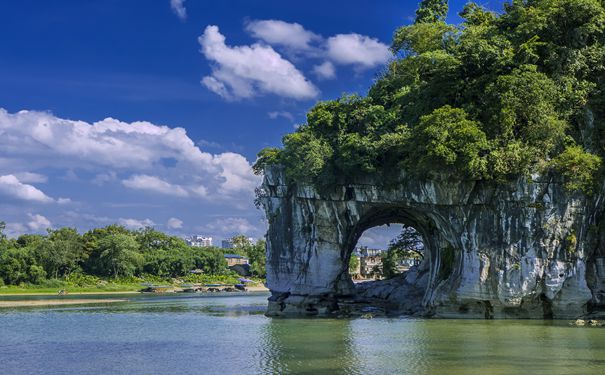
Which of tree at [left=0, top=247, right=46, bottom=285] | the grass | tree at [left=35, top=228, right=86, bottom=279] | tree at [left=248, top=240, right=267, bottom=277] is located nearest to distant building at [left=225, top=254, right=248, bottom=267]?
tree at [left=248, top=240, right=267, bottom=277]

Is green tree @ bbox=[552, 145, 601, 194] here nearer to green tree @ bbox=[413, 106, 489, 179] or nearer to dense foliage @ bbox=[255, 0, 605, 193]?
dense foliage @ bbox=[255, 0, 605, 193]

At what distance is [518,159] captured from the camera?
27.5 m

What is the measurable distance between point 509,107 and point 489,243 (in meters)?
6.45

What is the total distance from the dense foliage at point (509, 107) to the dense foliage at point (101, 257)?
45.7 m

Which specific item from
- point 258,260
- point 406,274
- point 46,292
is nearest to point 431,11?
point 406,274

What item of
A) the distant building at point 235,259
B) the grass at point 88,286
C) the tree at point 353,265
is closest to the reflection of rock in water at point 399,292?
the grass at point 88,286

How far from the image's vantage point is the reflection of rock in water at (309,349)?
56.1 ft

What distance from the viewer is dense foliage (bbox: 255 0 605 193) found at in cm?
2725

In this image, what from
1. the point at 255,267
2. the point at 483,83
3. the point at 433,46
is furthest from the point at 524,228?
the point at 255,267

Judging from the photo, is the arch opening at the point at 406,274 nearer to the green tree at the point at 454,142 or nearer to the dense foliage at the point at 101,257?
the green tree at the point at 454,142

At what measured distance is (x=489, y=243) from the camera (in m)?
29.2

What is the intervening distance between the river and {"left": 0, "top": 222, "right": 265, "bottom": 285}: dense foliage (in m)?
37.5

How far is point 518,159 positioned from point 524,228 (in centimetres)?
335

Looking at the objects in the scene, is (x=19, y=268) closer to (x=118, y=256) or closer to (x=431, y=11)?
(x=118, y=256)
